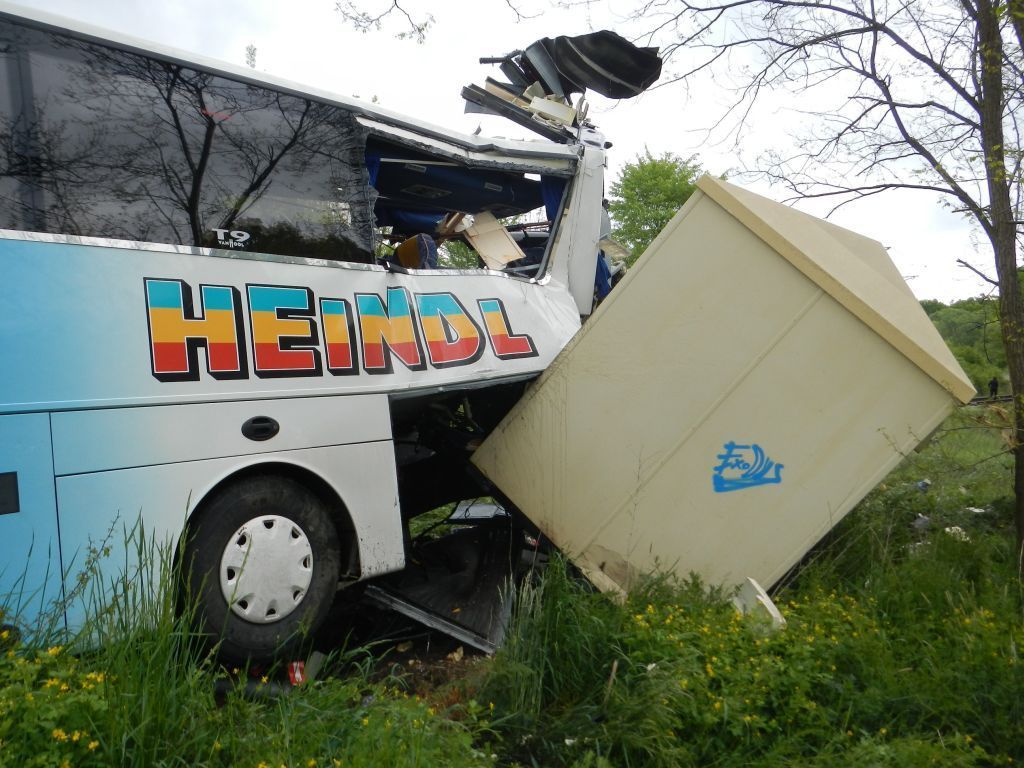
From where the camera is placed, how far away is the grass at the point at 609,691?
8.14 feet

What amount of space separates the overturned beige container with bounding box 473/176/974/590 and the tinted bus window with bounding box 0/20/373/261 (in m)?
1.53

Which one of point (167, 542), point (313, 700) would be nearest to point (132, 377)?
point (167, 542)

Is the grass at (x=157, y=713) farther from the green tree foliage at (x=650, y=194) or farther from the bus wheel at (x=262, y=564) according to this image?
the green tree foliage at (x=650, y=194)

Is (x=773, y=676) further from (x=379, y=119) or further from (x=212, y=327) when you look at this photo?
(x=379, y=119)

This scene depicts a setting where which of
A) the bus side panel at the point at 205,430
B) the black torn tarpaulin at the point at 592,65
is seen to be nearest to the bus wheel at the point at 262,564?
the bus side panel at the point at 205,430

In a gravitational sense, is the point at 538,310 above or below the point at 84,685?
above

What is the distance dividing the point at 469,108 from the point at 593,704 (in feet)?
14.6

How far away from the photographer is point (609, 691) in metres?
3.20

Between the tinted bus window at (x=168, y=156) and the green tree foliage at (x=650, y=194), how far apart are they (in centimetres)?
2230

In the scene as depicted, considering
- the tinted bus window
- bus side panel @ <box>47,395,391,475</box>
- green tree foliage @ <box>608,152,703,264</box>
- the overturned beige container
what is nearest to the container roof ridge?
the overturned beige container

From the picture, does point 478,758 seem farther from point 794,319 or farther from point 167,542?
point 794,319

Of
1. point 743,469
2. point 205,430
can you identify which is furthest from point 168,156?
point 743,469

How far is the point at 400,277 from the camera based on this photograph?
4.35m

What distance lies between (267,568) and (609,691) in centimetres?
160
